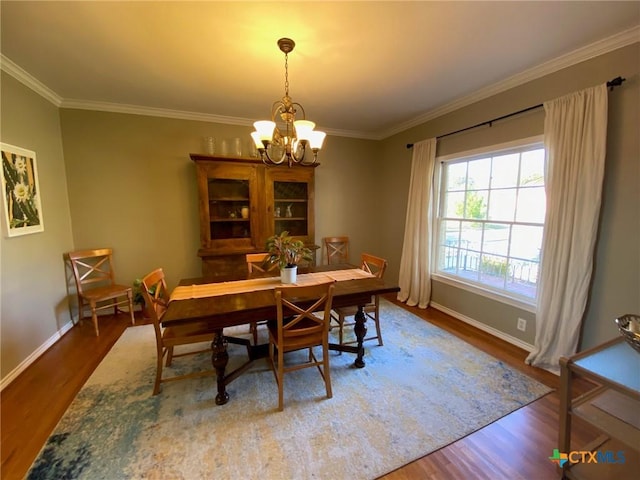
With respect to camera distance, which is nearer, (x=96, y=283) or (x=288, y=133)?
(x=288, y=133)

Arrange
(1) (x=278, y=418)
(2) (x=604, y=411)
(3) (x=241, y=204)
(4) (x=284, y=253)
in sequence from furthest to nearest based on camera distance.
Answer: (3) (x=241, y=204)
(4) (x=284, y=253)
(1) (x=278, y=418)
(2) (x=604, y=411)

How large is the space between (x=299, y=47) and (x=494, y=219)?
2.53m

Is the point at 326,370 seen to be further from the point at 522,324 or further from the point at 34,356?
the point at 34,356

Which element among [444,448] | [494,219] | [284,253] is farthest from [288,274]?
[494,219]

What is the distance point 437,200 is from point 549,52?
1706mm

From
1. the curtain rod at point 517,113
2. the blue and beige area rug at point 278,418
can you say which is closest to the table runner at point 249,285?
the blue and beige area rug at point 278,418

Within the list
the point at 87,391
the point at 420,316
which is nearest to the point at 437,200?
the point at 420,316

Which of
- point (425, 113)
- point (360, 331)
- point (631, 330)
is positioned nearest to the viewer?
point (631, 330)

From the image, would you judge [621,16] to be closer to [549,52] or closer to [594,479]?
[549,52]

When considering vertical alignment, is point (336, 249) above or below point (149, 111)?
below

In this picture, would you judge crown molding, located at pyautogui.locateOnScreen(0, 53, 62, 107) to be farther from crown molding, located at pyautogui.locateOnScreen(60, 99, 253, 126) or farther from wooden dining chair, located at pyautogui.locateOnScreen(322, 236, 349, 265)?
wooden dining chair, located at pyautogui.locateOnScreen(322, 236, 349, 265)

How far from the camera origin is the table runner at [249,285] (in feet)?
6.80

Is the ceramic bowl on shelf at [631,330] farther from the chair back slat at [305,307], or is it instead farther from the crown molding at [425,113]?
the crown molding at [425,113]

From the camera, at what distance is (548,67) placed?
2.27 m
